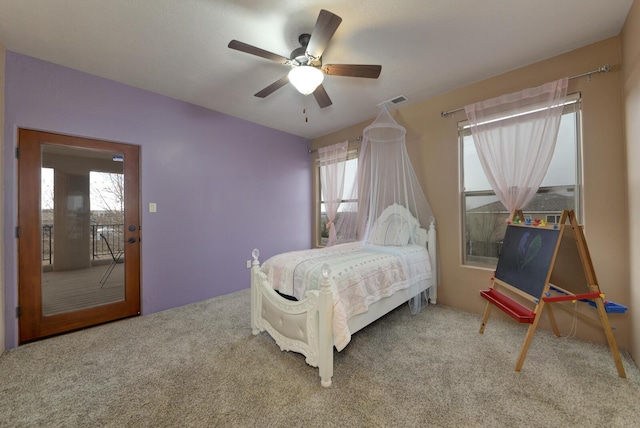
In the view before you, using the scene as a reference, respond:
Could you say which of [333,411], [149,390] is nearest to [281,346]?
[333,411]

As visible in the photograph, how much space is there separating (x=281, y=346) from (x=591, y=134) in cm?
318

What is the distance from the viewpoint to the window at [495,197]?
2223 millimetres

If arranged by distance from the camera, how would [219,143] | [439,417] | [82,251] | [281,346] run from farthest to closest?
[219,143]
[82,251]
[281,346]
[439,417]

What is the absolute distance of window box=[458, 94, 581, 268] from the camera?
222 centimetres

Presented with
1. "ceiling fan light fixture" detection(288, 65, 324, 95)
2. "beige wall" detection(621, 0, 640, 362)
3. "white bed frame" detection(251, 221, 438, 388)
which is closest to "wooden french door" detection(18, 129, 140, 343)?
"white bed frame" detection(251, 221, 438, 388)

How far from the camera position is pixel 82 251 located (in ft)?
8.28

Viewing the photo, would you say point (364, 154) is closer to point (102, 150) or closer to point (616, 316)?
point (616, 316)

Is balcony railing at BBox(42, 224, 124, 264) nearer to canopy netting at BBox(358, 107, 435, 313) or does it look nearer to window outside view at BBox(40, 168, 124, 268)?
window outside view at BBox(40, 168, 124, 268)

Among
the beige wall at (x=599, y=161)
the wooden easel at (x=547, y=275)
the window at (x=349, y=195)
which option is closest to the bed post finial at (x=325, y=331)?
the wooden easel at (x=547, y=275)

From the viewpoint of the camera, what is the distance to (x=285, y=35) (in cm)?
195

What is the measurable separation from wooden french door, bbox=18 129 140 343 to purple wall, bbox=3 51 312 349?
0.27 feet

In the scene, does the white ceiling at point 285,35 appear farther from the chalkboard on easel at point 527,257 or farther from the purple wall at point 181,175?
the chalkboard on easel at point 527,257

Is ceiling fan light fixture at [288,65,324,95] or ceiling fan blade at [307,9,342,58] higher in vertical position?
ceiling fan blade at [307,9,342,58]

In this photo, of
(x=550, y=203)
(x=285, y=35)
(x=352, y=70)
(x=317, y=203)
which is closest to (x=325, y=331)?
(x=352, y=70)
